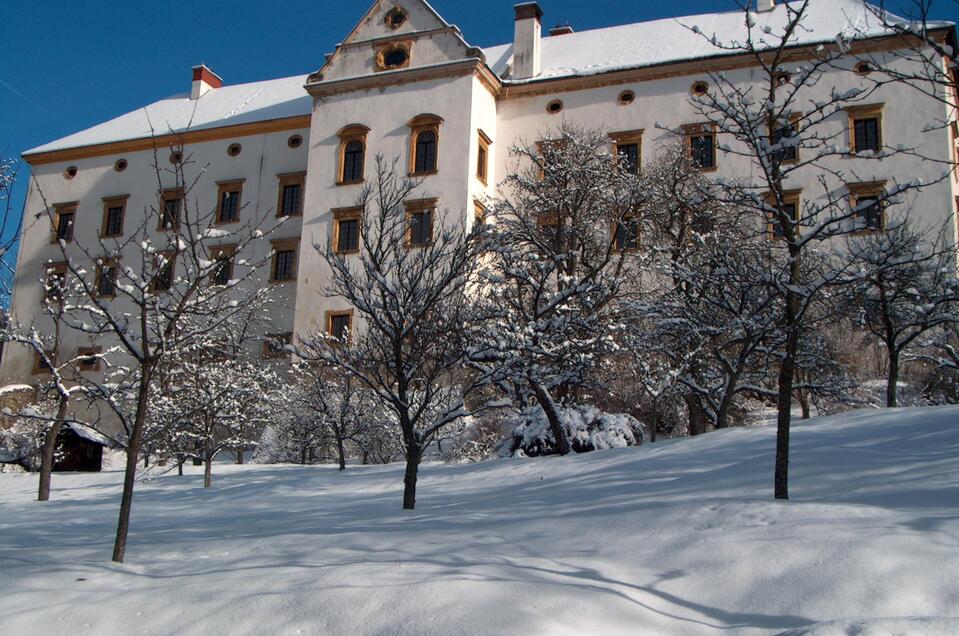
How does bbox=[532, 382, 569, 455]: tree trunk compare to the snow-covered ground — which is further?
bbox=[532, 382, 569, 455]: tree trunk

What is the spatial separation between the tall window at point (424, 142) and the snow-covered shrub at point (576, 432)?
18.0m

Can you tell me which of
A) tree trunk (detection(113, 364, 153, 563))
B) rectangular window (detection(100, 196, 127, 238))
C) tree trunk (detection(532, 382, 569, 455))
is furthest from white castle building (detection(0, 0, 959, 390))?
tree trunk (detection(113, 364, 153, 563))

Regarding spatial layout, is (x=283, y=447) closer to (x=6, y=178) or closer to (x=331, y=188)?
(x=331, y=188)

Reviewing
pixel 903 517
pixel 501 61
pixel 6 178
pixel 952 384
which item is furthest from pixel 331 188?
pixel 903 517

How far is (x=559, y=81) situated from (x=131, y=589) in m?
Answer: 31.2

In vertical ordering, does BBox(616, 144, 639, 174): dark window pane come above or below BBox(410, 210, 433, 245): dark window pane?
above

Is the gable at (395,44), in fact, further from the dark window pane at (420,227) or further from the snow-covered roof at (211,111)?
the dark window pane at (420,227)

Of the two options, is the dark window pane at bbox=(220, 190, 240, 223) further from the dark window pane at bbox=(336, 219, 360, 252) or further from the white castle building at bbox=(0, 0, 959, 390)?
the dark window pane at bbox=(336, 219, 360, 252)

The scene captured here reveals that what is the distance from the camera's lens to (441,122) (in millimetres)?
35656

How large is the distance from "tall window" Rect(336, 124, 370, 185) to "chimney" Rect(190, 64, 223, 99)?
13.6 metres

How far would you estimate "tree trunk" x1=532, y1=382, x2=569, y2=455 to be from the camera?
57.6 feet

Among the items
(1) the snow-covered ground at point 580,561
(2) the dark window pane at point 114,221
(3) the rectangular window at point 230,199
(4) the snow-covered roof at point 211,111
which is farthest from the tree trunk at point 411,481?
(2) the dark window pane at point 114,221

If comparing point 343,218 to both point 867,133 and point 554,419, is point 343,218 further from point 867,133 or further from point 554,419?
point 554,419

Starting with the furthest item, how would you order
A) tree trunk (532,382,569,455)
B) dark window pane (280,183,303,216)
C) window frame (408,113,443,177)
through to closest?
dark window pane (280,183,303,216) < window frame (408,113,443,177) < tree trunk (532,382,569,455)
